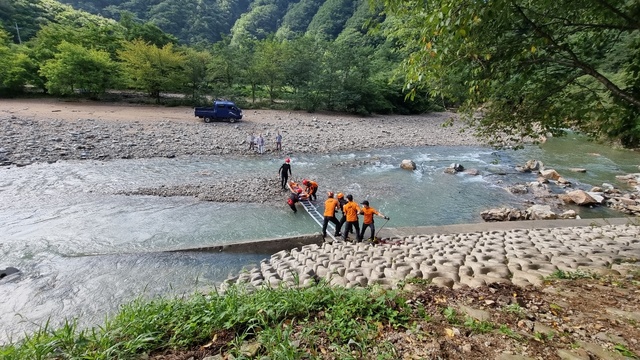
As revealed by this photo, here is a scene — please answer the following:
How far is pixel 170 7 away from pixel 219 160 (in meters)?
97.0

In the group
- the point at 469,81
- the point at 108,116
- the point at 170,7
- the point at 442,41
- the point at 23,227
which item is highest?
the point at 170,7

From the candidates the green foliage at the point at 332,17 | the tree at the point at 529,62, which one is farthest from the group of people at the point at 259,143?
the green foliage at the point at 332,17

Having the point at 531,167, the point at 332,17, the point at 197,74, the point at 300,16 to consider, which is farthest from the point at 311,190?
the point at 300,16

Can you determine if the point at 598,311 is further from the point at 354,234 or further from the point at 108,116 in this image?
the point at 108,116

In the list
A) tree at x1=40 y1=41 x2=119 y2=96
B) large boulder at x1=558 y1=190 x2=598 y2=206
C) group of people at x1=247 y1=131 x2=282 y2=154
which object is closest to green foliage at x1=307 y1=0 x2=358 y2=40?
tree at x1=40 y1=41 x2=119 y2=96

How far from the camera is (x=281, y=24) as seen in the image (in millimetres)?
122875

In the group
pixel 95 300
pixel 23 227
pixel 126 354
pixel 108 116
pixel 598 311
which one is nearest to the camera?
pixel 126 354

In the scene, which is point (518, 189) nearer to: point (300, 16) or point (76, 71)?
point (76, 71)

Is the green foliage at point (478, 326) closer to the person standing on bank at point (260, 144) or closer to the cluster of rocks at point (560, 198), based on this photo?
the cluster of rocks at point (560, 198)

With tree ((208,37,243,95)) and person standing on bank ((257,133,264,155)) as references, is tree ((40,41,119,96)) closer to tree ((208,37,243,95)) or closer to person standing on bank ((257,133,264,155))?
tree ((208,37,243,95))

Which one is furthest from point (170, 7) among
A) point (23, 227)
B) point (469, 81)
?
point (469, 81)

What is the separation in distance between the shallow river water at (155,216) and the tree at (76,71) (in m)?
20.3

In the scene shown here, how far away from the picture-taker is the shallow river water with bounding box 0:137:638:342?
7.04 meters

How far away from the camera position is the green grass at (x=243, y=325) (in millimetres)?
3395
